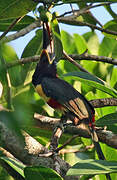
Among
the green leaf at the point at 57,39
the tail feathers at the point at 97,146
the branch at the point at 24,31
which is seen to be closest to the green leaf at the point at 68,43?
the branch at the point at 24,31

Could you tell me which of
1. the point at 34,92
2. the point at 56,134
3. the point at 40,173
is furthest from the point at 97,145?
the point at 34,92

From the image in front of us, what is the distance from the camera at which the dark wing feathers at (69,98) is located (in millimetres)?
2512

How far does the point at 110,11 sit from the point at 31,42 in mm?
847

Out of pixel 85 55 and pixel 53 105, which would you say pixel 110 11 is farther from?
pixel 53 105

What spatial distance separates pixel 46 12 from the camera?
2.05 m

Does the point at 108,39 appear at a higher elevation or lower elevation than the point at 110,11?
lower

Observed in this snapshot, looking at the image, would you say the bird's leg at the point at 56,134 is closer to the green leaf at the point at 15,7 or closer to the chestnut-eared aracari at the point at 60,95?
the chestnut-eared aracari at the point at 60,95

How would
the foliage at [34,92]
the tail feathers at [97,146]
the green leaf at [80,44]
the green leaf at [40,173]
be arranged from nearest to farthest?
the foliage at [34,92], the green leaf at [40,173], the tail feathers at [97,146], the green leaf at [80,44]

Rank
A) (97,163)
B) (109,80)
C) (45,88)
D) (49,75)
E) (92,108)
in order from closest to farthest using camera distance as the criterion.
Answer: (97,163) < (92,108) < (45,88) < (49,75) < (109,80)

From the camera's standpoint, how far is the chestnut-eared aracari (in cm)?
250

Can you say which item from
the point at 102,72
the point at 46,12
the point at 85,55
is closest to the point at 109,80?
the point at 102,72

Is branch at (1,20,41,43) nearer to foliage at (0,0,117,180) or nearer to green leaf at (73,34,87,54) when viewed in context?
foliage at (0,0,117,180)

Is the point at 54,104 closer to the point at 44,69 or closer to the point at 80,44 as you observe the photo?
the point at 44,69

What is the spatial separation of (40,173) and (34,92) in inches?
56.2
